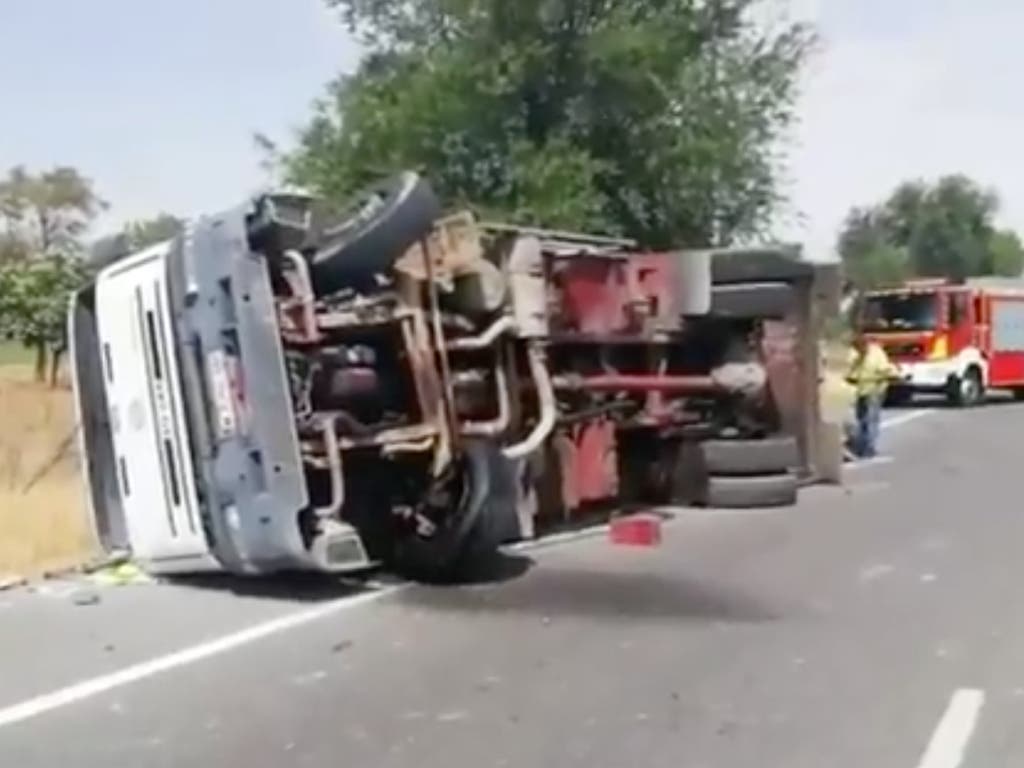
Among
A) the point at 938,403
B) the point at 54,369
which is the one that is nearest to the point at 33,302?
the point at 54,369

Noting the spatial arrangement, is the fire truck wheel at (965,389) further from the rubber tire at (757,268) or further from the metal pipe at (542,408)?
the metal pipe at (542,408)

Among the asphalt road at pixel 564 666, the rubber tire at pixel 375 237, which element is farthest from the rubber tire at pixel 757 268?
the rubber tire at pixel 375 237

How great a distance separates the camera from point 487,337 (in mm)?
11539

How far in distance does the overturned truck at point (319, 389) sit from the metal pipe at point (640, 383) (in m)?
0.88

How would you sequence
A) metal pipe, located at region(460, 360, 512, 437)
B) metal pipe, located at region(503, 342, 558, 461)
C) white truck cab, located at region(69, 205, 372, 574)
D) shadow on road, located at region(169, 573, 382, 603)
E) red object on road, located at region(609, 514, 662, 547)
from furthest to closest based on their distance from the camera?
red object on road, located at region(609, 514, 662, 547) → metal pipe, located at region(503, 342, 558, 461) → metal pipe, located at region(460, 360, 512, 437) → shadow on road, located at region(169, 573, 382, 603) → white truck cab, located at region(69, 205, 372, 574)

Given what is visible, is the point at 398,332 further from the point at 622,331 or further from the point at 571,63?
the point at 571,63

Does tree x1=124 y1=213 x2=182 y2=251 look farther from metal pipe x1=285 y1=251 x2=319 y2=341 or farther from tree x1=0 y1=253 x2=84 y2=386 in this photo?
tree x1=0 y1=253 x2=84 y2=386

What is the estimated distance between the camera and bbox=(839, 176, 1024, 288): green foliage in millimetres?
98125

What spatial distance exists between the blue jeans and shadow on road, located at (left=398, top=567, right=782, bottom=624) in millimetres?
11091

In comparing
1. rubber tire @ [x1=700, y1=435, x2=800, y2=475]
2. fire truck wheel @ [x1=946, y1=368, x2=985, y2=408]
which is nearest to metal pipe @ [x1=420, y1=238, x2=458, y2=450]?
rubber tire @ [x1=700, y1=435, x2=800, y2=475]

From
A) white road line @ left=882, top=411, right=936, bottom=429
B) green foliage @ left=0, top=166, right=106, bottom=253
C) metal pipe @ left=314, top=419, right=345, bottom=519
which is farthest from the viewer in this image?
green foliage @ left=0, top=166, right=106, bottom=253

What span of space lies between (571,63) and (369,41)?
428cm

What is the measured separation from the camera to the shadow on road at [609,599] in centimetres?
995

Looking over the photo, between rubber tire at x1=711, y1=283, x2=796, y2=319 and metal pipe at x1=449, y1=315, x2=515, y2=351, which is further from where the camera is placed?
rubber tire at x1=711, y1=283, x2=796, y2=319
